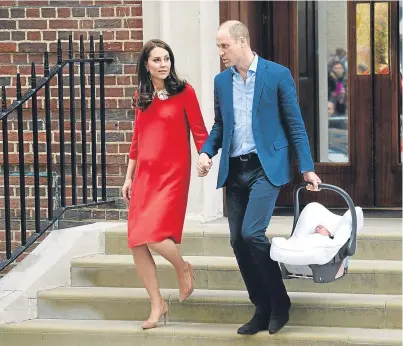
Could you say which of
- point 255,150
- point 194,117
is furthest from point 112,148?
point 255,150

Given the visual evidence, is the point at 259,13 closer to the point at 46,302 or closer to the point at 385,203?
the point at 385,203

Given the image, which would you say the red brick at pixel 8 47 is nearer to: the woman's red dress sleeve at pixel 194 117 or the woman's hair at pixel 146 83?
the woman's hair at pixel 146 83

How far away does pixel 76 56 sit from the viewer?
351 inches

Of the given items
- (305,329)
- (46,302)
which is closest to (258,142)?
(305,329)

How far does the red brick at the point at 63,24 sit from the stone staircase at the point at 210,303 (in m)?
1.51

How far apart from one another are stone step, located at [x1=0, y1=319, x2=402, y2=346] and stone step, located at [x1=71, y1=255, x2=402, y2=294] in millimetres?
416

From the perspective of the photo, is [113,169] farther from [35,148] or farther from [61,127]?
[35,148]

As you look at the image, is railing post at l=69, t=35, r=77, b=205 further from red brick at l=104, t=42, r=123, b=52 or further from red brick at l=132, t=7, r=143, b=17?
red brick at l=132, t=7, r=143, b=17

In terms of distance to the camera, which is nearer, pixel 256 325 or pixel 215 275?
pixel 256 325

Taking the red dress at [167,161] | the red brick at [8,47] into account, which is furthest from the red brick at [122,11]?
the red dress at [167,161]

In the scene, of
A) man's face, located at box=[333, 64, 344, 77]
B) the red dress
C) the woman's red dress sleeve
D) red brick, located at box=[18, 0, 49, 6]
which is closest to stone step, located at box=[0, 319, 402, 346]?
the red dress

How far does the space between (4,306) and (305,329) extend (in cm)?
184

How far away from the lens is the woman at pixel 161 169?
739 cm

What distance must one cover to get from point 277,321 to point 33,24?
3020 millimetres
